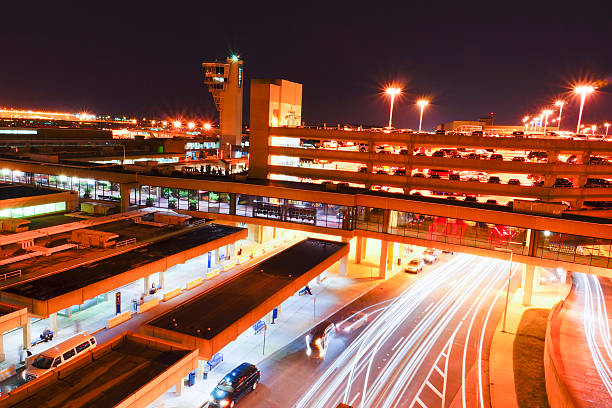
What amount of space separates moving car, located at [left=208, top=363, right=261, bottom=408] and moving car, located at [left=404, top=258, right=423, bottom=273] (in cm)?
2572

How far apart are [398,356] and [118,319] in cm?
1772

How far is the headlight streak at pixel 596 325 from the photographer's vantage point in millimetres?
27078

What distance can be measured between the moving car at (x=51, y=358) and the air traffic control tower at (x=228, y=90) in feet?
277

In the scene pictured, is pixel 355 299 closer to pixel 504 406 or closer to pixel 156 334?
pixel 504 406

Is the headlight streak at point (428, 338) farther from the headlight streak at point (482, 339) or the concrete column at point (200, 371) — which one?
the concrete column at point (200, 371)

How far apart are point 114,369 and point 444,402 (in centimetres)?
1623

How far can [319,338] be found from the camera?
1154 inches

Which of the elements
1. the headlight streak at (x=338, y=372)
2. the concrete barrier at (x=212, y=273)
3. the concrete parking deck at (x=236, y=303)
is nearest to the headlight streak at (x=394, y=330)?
the headlight streak at (x=338, y=372)

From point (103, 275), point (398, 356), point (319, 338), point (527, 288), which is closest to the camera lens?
point (103, 275)


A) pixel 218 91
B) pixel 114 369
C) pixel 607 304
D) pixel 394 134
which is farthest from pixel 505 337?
pixel 218 91

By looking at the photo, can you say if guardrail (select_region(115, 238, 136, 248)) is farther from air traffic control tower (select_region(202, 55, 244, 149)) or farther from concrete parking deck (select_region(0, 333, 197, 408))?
air traffic control tower (select_region(202, 55, 244, 149))

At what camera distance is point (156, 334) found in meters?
22.3

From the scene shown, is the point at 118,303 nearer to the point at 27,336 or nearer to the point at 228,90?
the point at 27,336

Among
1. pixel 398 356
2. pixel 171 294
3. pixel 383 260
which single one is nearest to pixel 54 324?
pixel 171 294
